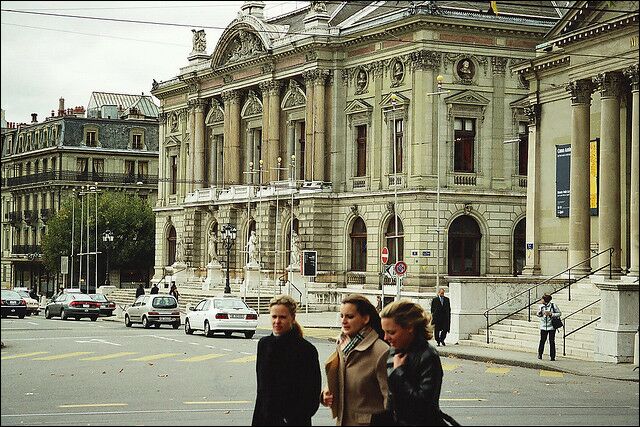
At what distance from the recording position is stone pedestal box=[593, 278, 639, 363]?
31484 mm

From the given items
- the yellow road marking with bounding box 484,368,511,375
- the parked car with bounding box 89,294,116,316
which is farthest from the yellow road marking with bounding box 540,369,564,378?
the parked car with bounding box 89,294,116,316

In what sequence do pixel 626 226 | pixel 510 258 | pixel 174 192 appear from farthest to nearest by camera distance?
pixel 174 192 < pixel 510 258 < pixel 626 226

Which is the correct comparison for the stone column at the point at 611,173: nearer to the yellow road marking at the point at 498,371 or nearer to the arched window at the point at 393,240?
the yellow road marking at the point at 498,371

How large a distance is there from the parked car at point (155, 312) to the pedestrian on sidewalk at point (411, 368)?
1689 inches

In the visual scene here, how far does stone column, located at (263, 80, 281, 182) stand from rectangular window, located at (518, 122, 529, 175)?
1513 centimetres

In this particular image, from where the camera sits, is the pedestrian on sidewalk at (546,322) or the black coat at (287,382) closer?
the black coat at (287,382)

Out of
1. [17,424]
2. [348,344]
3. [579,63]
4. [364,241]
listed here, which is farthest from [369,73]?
[348,344]

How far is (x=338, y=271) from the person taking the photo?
2736 inches

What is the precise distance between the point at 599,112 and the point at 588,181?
2.34 m

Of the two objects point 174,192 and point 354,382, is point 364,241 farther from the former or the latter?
point 354,382

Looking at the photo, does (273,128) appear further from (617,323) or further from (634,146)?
(617,323)

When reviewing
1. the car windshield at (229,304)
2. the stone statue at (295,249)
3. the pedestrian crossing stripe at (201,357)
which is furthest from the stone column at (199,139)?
the pedestrian crossing stripe at (201,357)

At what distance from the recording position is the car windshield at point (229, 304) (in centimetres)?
4506

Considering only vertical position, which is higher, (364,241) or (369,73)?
(369,73)
